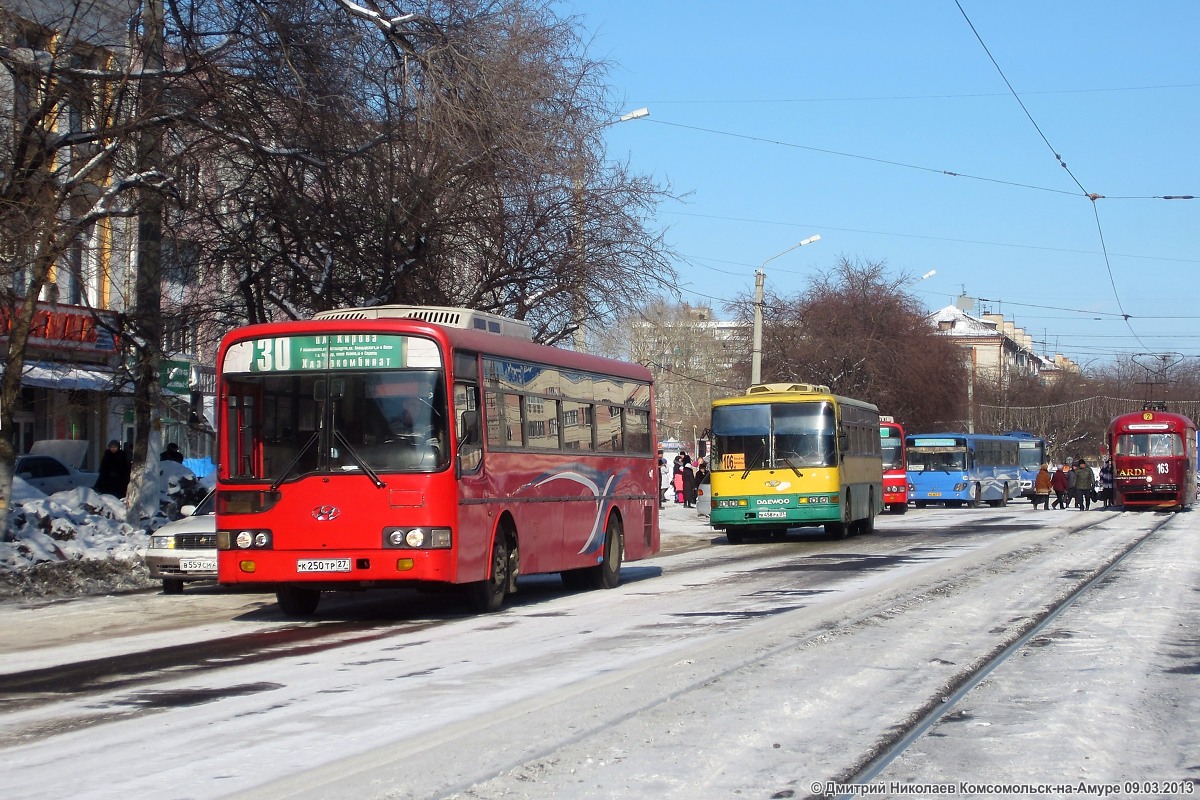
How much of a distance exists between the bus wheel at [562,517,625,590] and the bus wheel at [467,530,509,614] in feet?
9.54

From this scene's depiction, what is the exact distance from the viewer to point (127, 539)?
19984 millimetres

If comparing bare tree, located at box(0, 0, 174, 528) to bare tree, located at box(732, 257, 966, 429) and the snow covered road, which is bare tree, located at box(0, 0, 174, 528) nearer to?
the snow covered road

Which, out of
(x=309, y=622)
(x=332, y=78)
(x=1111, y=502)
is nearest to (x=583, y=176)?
(x=332, y=78)

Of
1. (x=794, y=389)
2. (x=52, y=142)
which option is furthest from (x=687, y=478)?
(x=52, y=142)

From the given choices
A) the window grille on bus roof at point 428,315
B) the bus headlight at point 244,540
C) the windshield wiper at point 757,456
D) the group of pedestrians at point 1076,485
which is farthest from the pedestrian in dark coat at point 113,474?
the group of pedestrians at point 1076,485

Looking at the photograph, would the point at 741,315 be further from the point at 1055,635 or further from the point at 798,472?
the point at 1055,635

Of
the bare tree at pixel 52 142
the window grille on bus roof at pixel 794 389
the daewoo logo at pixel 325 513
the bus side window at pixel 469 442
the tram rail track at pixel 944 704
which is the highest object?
the bare tree at pixel 52 142

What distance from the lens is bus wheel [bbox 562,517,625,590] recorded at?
709 inches

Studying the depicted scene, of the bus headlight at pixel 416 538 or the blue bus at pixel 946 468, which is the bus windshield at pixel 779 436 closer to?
the bus headlight at pixel 416 538

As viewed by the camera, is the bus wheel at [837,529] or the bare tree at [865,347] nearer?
the bus wheel at [837,529]

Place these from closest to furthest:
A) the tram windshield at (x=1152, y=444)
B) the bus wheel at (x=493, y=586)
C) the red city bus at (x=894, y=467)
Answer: the bus wheel at (x=493, y=586) < the tram windshield at (x=1152, y=444) < the red city bus at (x=894, y=467)

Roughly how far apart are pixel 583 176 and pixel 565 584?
29.6ft

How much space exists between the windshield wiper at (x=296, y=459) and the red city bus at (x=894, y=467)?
126 feet

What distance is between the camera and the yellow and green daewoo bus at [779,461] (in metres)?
29.3
